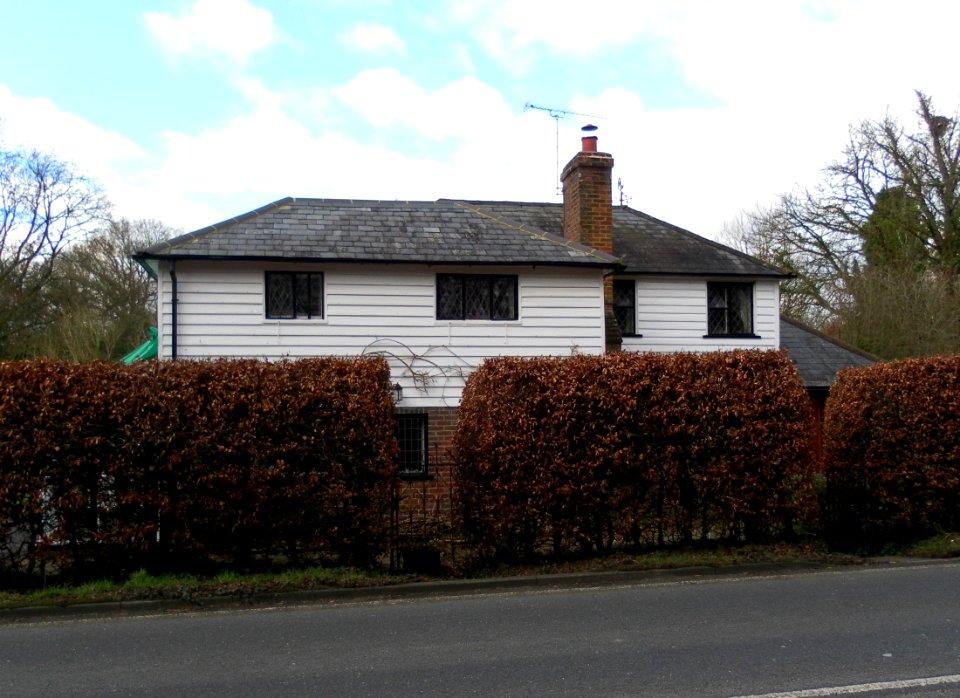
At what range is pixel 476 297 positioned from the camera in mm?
15008

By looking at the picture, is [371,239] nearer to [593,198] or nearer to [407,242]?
[407,242]

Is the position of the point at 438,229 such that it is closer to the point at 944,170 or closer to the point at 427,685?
the point at 427,685

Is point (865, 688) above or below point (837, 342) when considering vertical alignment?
below

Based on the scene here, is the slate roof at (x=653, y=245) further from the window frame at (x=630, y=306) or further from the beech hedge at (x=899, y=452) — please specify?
the beech hedge at (x=899, y=452)

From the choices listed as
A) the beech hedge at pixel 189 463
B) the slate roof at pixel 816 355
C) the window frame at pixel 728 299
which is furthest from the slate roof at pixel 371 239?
the slate roof at pixel 816 355

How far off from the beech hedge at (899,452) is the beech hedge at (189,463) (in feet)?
20.1

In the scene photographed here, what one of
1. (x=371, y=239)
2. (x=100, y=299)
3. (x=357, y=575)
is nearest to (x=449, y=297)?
(x=371, y=239)

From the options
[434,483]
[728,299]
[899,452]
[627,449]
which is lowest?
[434,483]

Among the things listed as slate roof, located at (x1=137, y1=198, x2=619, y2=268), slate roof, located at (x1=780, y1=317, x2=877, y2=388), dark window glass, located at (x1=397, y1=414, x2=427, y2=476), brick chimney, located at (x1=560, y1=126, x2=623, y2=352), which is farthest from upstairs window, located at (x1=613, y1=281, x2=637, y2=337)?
dark window glass, located at (x1=397, y1=414, x2=427, y2=476)

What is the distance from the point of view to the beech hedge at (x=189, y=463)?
8914mm

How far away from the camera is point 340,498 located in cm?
949

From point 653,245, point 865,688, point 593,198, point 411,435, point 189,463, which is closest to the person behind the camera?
point 865,688

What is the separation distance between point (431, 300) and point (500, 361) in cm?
465

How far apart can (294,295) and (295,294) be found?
0.02 m
